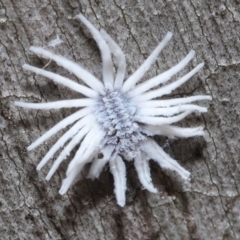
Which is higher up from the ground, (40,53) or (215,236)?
(40,53)

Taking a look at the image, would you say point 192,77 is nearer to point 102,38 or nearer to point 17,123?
point 102,38

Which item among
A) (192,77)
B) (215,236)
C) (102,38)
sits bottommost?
(215,236)

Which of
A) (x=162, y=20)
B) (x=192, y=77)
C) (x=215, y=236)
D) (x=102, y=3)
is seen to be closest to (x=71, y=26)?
(x=102, y=3)

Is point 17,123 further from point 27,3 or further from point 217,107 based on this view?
point 217,107

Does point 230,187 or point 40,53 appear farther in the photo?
point 230,187

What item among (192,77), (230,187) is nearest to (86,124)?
(192,77)

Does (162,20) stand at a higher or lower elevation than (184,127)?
higher
